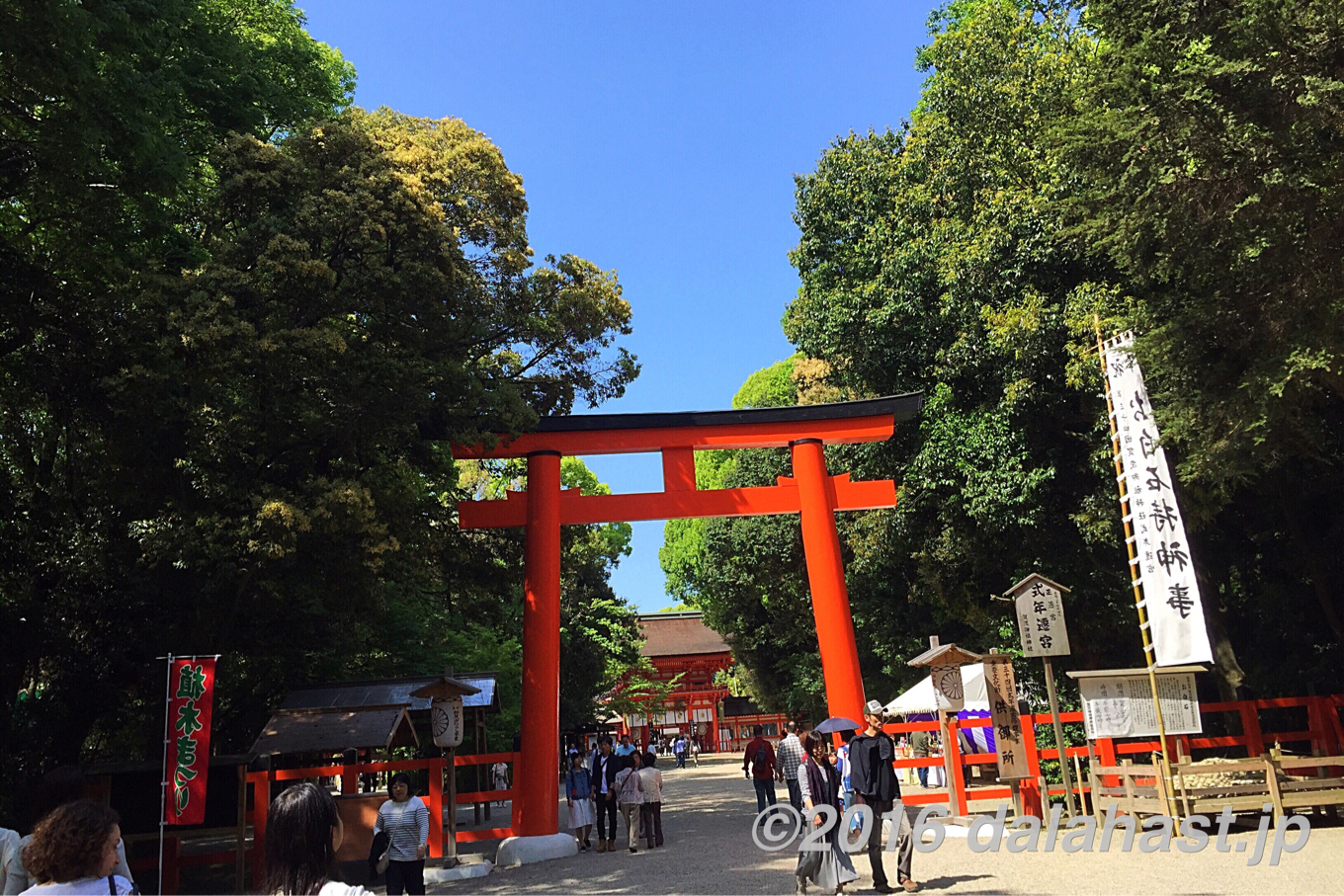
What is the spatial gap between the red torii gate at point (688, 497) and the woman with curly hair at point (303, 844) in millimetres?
9437

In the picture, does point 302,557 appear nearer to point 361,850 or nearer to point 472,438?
point 472,438

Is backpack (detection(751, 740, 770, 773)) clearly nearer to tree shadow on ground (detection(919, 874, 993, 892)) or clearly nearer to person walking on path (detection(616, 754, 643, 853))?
person walking on path (detection(616, 754, 643, 853))

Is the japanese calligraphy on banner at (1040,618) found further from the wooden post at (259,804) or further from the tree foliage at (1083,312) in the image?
the wooden post at (259,804)

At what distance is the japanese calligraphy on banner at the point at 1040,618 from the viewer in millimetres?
9617

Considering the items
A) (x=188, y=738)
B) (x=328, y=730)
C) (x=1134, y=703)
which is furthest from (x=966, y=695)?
(x=188, y=738)

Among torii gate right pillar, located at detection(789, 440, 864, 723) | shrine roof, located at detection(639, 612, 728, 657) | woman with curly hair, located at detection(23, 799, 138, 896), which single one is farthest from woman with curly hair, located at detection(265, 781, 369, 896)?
shrine roof, located at detection(639, 612, 728, 657)

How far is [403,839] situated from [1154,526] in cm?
794

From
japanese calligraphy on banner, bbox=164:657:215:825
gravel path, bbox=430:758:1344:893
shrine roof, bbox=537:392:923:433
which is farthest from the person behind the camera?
shrine roof, bbox=537:392:923:433

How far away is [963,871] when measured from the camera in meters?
7.80

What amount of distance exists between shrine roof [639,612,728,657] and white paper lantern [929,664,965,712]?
27456 mm

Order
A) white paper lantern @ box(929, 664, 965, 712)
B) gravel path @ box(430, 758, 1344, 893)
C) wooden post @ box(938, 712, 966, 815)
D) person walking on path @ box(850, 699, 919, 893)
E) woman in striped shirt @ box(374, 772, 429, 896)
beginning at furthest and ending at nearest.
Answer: white paper lantern @ box(929, 664, 965, 712) → wooden post @ box(938, 712, 966, 815) → person walking on path @ box(850, 699, 919, 893) → gravel path @ box(430, 758, 1344, 893) → woman in striped shirt @ box(374, 772, 429, 896)

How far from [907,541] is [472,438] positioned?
26.3ft

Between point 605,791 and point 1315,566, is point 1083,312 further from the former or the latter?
point 605,791

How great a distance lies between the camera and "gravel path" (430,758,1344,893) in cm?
687
